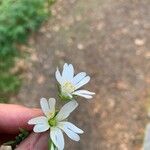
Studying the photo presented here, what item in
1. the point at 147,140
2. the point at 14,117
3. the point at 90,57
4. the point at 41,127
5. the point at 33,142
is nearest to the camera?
the point at 41,127

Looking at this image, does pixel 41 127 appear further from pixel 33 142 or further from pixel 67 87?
pixel 33 142

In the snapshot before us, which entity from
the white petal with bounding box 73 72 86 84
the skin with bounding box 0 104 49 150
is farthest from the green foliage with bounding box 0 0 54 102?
the white petal with bounding box 73 72 86 84

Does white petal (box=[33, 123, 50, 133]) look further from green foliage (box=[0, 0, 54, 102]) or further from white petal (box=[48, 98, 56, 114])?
green foliage (box=[0, 0, 54, 102])

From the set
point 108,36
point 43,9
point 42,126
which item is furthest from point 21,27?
point 42,126

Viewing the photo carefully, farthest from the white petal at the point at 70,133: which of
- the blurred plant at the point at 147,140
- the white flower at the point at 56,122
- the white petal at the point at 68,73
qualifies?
the blurred plant at the point at 147,140

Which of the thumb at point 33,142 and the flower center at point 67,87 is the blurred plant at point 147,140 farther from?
the flower center at point 67,87

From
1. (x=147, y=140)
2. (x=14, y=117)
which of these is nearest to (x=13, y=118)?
(x=14, y=117)

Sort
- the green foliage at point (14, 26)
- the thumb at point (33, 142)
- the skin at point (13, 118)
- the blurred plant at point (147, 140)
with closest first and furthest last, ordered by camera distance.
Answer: the thumb at point (33, 142)
the skin at point (13, 118)
the blurred plant at point (147, 140)
the green foliage at point (14, 26)
